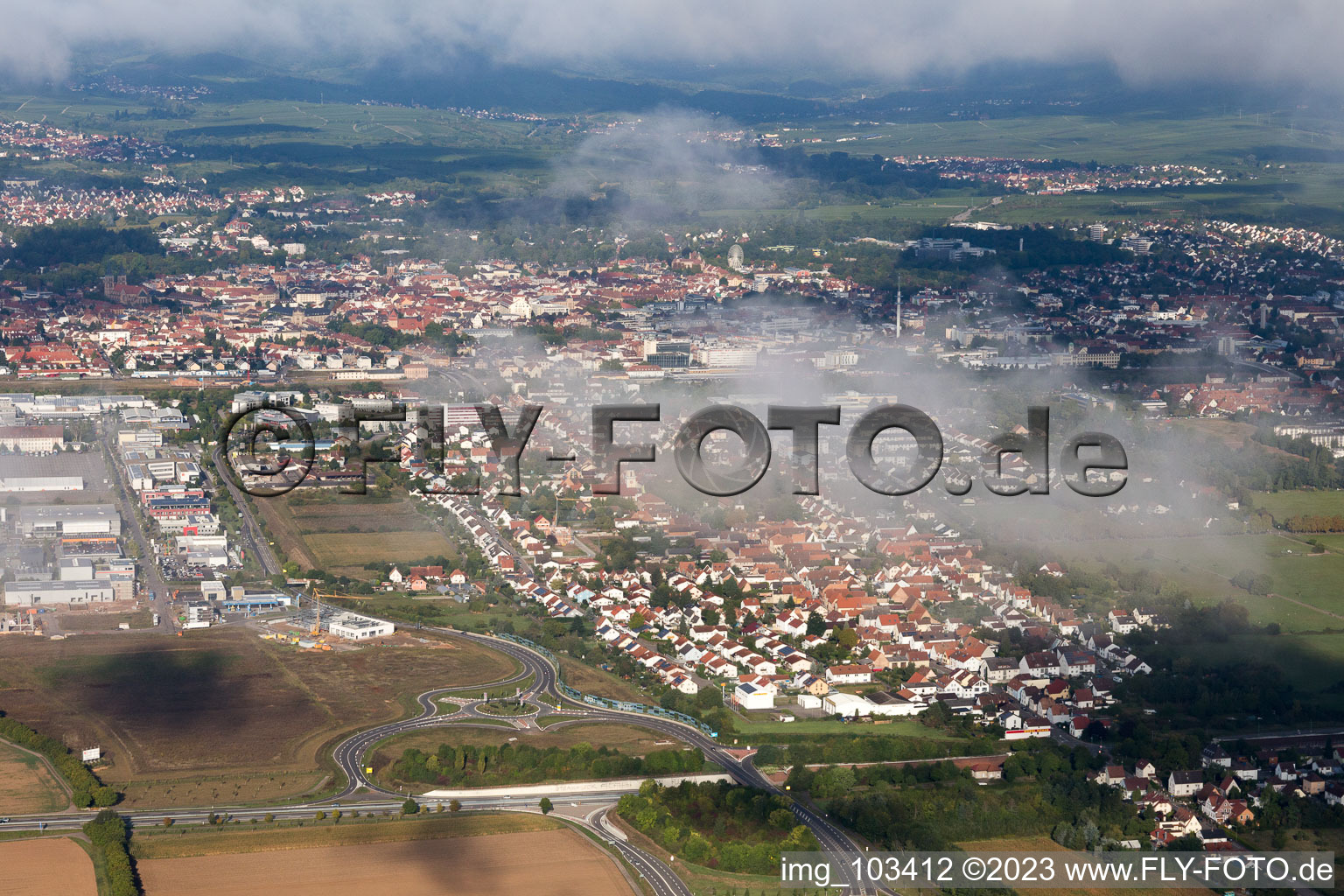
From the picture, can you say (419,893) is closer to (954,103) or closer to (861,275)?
(861,275)

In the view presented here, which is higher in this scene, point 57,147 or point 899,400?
point 57,147

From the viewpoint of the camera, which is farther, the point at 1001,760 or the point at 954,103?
the point at 954,103

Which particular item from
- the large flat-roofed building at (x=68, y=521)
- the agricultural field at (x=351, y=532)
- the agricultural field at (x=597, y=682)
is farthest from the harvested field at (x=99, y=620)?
the agricultural field at (x=597, y=682)

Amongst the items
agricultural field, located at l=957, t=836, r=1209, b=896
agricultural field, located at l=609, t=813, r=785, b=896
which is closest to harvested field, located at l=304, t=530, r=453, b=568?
agricultural field, located at l=609, t=813, r=785, b=896

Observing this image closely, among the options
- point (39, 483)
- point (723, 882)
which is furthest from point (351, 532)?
point (723, 882)

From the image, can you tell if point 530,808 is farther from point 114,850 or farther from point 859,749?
point 114,850

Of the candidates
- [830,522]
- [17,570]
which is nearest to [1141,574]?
[830,522]
